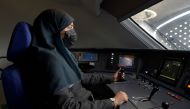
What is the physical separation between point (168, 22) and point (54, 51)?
4.84 ft

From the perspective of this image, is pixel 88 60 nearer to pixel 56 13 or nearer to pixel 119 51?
pixel 119 51

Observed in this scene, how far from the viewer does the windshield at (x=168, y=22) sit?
184cm

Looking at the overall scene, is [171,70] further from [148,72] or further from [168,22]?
[168,22]

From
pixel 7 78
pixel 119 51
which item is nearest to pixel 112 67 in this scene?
pixel 119 51

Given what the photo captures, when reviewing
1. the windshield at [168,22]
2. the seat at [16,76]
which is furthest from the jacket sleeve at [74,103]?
the windshield at [168,22]

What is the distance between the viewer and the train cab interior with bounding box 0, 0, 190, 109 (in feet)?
5.24

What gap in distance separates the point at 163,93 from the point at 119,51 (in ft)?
3.54

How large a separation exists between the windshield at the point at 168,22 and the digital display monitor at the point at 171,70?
36 cm

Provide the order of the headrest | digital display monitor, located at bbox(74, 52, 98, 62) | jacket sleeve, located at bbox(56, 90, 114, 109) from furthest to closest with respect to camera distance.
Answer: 1. digital display monitor, located at bbox(74, 52, 98, 62)
2. the headrest
3. jacket sleeve, located at bbox(56, 90, 114, 109)

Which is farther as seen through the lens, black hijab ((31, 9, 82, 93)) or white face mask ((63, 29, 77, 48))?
white face mask ((63, 29, 77, 48))

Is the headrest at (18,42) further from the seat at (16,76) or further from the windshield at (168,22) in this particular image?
the windshield at (168,22)

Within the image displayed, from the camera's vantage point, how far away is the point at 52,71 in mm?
1083

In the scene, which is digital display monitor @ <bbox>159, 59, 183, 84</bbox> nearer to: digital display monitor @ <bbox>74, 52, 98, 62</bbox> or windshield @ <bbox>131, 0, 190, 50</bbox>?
windshield @ <bbox>131, 0, 190, 50</bbox>

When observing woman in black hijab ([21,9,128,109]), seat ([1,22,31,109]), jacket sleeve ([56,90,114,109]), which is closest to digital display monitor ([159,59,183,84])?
woman in black hijab ([21,9,128,109])
